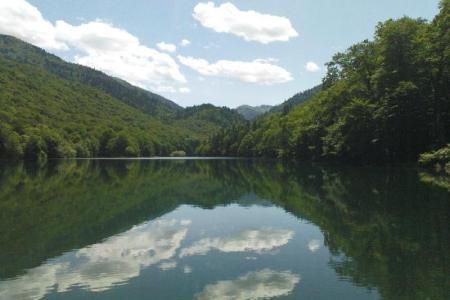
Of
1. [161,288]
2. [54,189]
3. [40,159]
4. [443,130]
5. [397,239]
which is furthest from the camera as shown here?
[40,159]

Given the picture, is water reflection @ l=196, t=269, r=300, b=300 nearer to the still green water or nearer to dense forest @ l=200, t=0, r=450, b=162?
the still green water

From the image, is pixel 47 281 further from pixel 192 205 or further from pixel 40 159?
pixel 40 159

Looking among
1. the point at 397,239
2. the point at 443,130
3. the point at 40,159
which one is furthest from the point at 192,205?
the point at 40,159

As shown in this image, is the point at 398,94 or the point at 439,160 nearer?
the point at 439,160

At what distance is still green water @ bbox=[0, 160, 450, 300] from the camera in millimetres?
13633

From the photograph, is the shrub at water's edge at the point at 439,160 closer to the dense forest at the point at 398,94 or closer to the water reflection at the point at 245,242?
the dense forest at the point at 398,94

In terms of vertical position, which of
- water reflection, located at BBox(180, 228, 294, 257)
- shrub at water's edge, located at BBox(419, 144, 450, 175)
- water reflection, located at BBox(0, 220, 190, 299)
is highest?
shrub at water's edge, located at BBox(419, 144, 450, 175)

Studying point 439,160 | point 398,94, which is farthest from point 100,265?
point 398,94

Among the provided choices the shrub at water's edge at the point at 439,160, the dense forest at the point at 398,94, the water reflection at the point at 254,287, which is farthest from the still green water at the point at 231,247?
the dense forest at the point at 398,94

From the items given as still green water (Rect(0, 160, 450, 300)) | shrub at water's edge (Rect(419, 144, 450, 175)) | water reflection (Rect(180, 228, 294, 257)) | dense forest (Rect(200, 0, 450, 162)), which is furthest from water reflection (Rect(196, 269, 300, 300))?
dense forest (Rect(200, 0, 450, 162))

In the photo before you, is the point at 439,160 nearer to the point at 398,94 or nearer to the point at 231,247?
the point at 398,94

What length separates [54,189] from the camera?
45844 mm

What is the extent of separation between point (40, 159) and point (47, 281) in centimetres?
13911

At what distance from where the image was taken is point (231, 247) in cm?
2012
